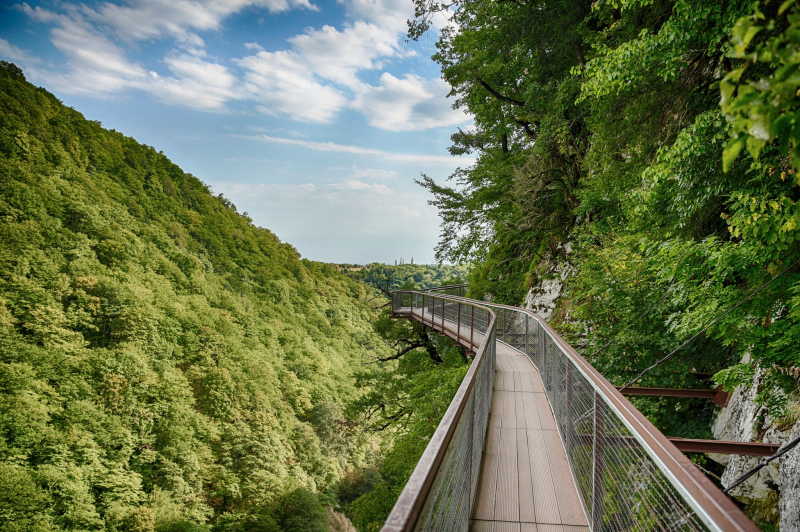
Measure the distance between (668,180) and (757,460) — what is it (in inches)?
172

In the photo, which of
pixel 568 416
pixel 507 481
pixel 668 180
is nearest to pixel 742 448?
Result: pixel 568 416

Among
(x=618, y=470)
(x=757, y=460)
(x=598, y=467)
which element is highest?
(x=618, y=470)

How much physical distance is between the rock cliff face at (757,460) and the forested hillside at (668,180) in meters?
0.16

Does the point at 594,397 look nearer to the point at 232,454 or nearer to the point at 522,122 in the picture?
the point at 522,122

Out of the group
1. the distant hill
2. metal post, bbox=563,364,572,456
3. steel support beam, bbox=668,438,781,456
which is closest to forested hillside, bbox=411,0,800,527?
steel support beam, bbox=668,438,781,456

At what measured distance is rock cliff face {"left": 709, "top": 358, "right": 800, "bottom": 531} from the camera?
12.6 feet

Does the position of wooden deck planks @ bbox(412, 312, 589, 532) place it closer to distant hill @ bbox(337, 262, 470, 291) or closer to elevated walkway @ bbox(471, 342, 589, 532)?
elevated walkway @ bbox(471, 342, 589, 532)

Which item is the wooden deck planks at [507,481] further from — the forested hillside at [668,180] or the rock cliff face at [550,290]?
the rock cliff face at [550,290]

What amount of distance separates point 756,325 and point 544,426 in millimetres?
3166

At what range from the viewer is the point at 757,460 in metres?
5.03

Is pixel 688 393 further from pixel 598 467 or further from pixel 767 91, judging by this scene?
pixel 767 91

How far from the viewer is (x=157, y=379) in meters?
39.7

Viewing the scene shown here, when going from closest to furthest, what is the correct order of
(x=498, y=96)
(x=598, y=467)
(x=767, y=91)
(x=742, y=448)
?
(x=767, y=91), (x=598, y=467), (x=742, y=448), (x=498, y=96)

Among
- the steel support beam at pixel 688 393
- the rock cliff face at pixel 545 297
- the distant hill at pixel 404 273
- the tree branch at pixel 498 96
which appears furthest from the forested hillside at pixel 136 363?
the distant hill at pixel 404 273
